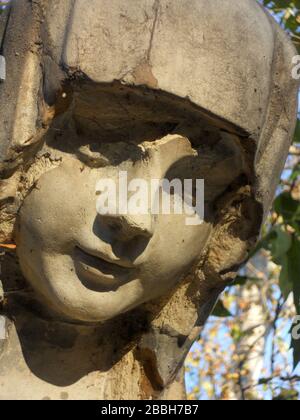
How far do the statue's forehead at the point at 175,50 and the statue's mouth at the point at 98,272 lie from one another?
41 centimetres

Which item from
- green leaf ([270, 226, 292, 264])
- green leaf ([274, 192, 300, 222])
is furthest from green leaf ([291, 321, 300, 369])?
green leaf ([274, 192, 300, 222])

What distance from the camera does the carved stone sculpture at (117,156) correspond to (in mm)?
2172

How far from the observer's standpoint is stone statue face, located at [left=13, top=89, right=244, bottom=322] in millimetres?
2227

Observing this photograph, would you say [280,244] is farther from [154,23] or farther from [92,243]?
[154,23]

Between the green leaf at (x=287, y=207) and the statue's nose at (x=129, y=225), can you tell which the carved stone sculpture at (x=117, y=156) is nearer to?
the statue's nose at (x=129, y=225)

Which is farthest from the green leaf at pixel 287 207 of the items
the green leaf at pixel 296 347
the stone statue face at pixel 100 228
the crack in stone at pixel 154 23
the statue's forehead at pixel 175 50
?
the crack in stone at pixel 154 23

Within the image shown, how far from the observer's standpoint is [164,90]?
2139 millimetres

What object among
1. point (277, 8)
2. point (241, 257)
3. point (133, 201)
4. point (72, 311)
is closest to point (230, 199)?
point (241, 257)

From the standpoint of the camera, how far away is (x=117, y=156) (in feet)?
7.59

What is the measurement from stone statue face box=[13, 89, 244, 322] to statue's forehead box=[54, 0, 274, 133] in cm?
16

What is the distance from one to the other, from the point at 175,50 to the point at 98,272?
0.53 metres

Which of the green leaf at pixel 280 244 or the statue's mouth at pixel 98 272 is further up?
the statue's mouth at pixel 98 272
